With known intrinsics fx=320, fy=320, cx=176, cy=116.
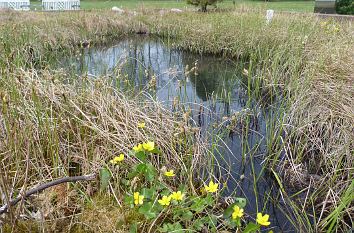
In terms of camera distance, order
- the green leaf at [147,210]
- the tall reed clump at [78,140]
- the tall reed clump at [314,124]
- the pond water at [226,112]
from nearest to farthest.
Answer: the green leaf at [147,210]
the tall reed clump at [78,140]
the tall reed clump at [314,124]
the pond water at [226,112]

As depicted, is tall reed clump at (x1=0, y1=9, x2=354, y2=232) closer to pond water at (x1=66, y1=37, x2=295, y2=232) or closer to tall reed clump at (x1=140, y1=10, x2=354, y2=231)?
tall reed clump at (x1=140, y1=10, x2=354, y2=231)

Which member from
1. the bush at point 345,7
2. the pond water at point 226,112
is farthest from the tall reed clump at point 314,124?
the bush at point 345,7

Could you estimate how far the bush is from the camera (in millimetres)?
10703

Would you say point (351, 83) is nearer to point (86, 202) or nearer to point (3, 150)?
point (86, 202)

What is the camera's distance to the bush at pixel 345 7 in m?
10.7

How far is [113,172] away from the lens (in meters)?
1.92

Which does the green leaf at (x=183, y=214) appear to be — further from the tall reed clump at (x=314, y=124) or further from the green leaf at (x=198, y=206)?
the tall reed clump at (x=314, y=124)

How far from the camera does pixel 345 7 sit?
424 inches

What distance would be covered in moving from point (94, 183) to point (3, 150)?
0.58 metres

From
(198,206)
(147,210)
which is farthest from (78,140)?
(198,206)

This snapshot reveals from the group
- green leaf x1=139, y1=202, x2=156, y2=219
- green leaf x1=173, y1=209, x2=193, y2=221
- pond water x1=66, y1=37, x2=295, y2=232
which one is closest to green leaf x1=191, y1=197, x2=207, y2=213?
green leaf x1=173, y1=209, x2=193, y2=221

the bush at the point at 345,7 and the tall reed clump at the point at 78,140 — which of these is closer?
the tall reed clump at the point at 78,140

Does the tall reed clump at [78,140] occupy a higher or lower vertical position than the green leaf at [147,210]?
higher

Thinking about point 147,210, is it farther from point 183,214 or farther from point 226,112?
point 226,112
